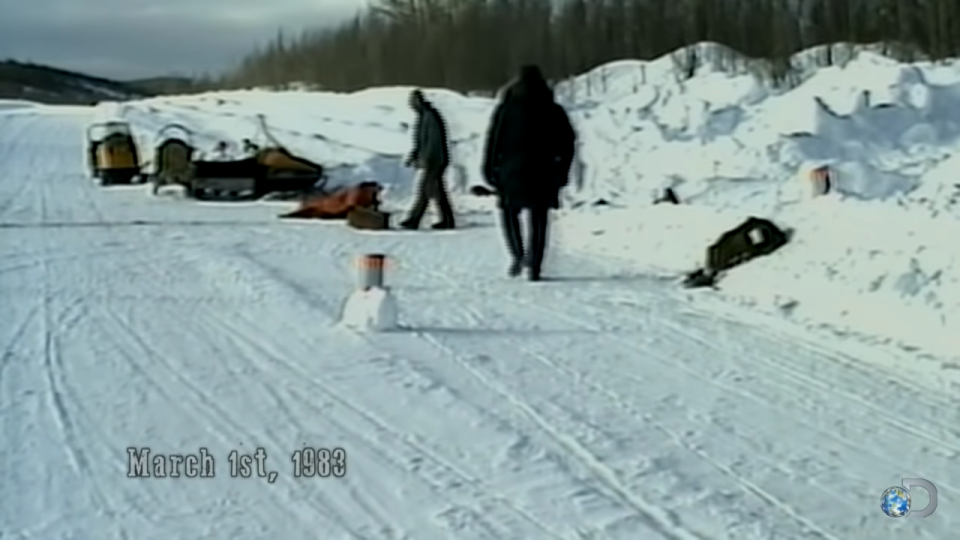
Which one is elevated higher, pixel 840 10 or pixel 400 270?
pixel 840 10

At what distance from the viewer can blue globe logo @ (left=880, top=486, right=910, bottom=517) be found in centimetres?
592

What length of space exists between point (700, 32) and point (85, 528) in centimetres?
5135

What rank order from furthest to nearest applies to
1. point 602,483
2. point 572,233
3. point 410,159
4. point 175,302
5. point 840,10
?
point 840,10, point 410,159, point 572,233, point 175,302, point 602,483

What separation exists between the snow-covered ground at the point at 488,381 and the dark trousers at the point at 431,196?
887mm

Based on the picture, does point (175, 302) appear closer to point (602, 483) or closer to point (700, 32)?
point (602, 483)

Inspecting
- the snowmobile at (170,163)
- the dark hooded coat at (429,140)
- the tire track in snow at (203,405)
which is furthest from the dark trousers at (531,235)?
the snowmobile at (170,163)

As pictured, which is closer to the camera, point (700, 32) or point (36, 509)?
point (36, 509)

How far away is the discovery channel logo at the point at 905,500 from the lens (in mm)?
5930

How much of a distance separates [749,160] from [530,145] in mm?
16447

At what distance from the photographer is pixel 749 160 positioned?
2880 centimetres

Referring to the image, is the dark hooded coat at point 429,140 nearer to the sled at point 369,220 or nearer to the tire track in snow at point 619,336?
the sled at point 369,220

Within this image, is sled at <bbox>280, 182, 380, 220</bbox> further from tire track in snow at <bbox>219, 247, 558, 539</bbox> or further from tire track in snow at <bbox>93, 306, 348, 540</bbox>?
tire track in snow at <bbox>93, 306, 348, 540</bbox>

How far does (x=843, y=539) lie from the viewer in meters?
5.56

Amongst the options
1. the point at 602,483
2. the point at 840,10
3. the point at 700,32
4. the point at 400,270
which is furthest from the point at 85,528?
the point at 700,32
